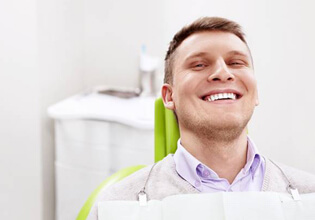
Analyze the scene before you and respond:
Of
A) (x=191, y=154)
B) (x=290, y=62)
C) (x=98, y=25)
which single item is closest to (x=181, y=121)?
(x=191, y=154)

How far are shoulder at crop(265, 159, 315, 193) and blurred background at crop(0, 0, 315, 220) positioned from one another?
1.50 feet

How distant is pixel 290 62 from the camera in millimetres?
1561

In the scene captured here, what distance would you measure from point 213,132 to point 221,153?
8cm

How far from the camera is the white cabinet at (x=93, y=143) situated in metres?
1.86

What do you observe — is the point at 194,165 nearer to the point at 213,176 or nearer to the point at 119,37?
the point at 213,176

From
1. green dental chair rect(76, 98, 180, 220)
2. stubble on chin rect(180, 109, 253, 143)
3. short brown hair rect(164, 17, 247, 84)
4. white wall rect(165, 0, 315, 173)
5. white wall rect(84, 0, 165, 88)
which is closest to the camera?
stubble on chin rect(180, 109, 253, 143)

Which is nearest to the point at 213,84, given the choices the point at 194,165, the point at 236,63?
the point at 236,63

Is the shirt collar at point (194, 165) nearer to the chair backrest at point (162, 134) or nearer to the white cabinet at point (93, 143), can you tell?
the chair backrest at point (162, 134)

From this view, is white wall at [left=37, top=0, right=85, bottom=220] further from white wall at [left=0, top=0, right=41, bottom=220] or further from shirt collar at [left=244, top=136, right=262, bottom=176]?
shirt collar at [left=244, top=136, right=262, bottom=176]

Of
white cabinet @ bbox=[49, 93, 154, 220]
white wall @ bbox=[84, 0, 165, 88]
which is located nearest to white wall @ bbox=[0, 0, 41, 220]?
white cabinet @ bbox=[49, 93, 154, 220]

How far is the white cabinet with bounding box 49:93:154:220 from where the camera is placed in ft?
6.10

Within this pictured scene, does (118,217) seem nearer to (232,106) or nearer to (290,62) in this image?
(232,106)

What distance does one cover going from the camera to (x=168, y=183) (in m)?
1.12

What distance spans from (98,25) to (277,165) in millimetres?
1575
